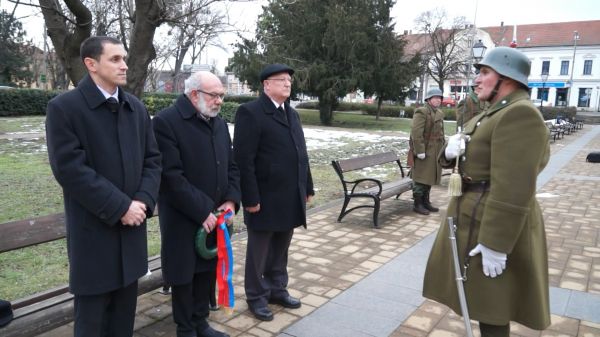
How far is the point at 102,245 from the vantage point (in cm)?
259

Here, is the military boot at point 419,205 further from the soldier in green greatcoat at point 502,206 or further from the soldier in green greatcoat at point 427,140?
the soldier in green greatcoat at point 502,206

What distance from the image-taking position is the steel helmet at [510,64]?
8.09 ft

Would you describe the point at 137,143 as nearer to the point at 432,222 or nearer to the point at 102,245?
the point at 102,245

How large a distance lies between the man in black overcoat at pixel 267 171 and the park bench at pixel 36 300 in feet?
3.01

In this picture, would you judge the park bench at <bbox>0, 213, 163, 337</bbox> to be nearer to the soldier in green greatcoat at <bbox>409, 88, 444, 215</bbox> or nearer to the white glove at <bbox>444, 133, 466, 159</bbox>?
the white glove at <bbox>444, 133, 466, 159</bbox>

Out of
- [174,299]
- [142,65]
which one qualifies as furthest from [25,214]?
[174,299]

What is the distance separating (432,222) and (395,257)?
5.83ft

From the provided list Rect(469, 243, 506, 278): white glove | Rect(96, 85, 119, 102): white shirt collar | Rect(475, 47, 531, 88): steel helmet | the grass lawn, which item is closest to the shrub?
the grass lawn

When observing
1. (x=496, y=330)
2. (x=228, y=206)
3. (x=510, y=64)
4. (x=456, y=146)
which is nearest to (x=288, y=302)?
(x=228, y=206)

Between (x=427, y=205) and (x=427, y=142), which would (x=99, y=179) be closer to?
(x=427, y=142)

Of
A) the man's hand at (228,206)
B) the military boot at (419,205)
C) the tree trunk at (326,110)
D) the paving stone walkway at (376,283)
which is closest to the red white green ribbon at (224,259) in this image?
the man's hand at (228,206)

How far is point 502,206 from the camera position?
7.66 ft

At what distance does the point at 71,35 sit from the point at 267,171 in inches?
158

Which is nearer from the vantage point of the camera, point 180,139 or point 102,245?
point 102,245
